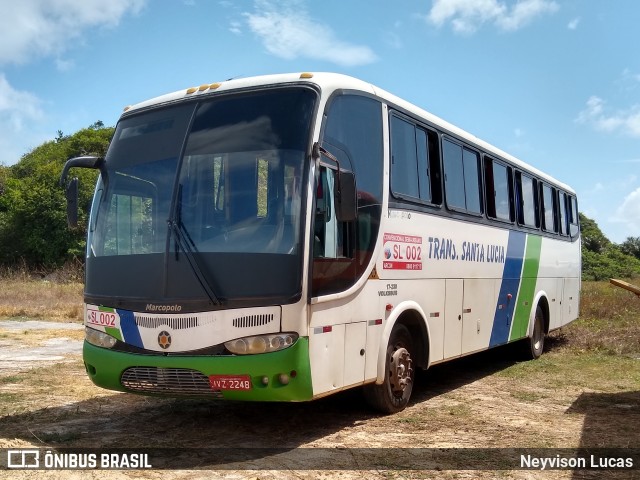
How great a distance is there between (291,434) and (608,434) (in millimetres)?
3168

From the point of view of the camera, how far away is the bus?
6.15m

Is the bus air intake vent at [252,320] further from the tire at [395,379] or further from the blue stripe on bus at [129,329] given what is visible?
the tire at [395,379]


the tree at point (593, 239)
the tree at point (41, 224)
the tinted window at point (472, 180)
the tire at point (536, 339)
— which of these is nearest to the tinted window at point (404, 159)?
the tinted window at point (472, 180)

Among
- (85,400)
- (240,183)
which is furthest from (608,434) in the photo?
(85,400)

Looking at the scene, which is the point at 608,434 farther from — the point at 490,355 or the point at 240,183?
the point at 490,355

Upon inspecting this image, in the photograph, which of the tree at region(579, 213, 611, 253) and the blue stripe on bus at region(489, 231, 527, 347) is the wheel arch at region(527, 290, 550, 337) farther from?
the tree at region(579, 213, 611, 253)

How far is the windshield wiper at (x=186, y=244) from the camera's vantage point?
6223 millimetres

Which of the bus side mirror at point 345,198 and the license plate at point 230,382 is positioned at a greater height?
the bus side mirror at point 345,198

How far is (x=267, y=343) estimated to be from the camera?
6086mm

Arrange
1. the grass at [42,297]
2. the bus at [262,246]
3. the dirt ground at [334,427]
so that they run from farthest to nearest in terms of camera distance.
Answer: the grass at [42,297] → the bus at [262,246] → the dirt ground at [334,427]

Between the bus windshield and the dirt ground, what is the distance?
1333mm

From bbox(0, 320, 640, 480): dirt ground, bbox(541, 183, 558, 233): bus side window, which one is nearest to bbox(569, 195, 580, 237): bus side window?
bbox(541, 183, 558, 233): bus side window

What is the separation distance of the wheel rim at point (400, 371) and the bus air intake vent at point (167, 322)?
8.04 ft

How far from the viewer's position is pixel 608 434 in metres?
7.16
